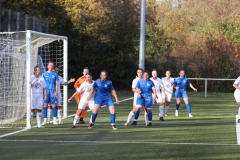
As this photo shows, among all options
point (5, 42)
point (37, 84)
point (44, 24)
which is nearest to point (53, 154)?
point (37, 84)

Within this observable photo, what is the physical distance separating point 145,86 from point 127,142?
478 cm

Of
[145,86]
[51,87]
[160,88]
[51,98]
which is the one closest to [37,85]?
[51,87]

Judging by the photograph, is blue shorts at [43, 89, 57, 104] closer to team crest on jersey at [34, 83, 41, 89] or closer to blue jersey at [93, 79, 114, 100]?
team crest on jersey at [34, 83, 41, 89]

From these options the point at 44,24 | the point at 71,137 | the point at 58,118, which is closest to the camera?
the point at 71,137

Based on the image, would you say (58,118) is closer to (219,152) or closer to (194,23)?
(219,152)

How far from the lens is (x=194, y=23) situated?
59.4m

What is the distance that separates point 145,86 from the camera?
62.3 feet

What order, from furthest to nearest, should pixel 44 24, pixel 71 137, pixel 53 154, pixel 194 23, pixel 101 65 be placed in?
1. pixel 194 23
2. pixel 101 65
3. pixel 44 24
4. pixel 71 137
5. pixel 53 154

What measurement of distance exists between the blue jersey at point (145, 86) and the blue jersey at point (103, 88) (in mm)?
1526

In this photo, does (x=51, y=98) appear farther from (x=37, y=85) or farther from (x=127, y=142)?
(x=127, y=142)

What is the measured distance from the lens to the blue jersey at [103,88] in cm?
1773

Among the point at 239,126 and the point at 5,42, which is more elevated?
the point at 5,42

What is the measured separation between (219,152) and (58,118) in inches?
326

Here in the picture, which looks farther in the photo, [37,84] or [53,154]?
[37,84]
